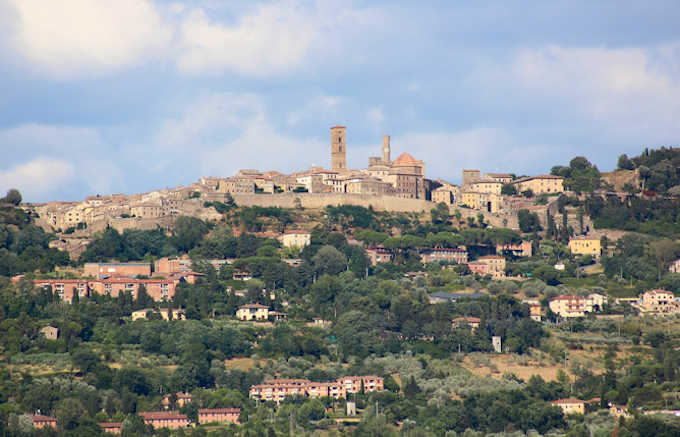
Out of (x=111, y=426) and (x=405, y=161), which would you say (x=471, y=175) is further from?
(x=111, y=426)

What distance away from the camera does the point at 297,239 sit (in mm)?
89188

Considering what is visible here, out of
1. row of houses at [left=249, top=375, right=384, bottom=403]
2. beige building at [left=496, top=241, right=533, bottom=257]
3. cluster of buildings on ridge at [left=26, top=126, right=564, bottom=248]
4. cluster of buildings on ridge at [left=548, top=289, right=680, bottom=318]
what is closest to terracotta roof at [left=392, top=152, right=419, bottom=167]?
cluster of buildings on ridge at [left=26, top=126, right=564, bottom=248]

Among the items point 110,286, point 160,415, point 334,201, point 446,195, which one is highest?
point 446,195

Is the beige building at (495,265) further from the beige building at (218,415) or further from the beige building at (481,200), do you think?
the beige building at (218,415)

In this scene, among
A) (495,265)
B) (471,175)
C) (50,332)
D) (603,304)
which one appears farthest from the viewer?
(471,175)

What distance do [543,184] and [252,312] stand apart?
32257mm

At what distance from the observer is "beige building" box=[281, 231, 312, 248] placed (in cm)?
8894

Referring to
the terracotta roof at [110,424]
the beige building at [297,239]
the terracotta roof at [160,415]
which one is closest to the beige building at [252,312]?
the beige building at [297,239]

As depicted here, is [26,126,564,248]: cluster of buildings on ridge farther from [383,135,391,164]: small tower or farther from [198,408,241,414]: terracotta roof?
[198,408,241,414]: terracotta roof

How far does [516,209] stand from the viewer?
97000 mm

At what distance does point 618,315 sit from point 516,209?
2084cm

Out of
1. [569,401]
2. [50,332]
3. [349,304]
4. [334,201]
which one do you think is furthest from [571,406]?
[334,201]

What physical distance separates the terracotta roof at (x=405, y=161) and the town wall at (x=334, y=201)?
5.68 m

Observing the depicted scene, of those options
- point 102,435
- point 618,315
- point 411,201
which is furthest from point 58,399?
point 411,201
